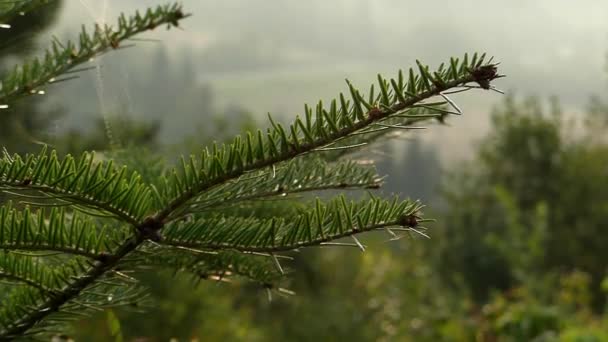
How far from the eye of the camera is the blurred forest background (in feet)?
3.75

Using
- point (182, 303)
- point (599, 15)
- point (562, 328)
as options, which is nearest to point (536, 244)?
point (562, 328)

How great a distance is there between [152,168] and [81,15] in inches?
8.7

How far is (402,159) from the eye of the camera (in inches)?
693

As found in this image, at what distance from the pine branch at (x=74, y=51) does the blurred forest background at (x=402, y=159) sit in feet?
0.09

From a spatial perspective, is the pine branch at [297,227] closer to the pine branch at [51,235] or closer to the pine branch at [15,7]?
the pine branch at [51,235]

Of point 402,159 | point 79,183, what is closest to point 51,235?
point 79,183

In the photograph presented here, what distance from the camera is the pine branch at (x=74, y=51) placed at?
2.85 ft

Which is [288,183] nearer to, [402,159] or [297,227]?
[297,227]

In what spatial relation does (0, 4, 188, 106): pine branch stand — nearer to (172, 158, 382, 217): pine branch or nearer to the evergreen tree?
the evergreen tree

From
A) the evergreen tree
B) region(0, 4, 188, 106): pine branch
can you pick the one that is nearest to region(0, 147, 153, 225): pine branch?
the evergreen tree

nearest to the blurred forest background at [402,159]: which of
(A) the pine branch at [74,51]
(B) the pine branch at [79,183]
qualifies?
(A) the pine branch at [74,51]

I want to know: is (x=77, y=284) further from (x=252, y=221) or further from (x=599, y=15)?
(x=599, y=15)

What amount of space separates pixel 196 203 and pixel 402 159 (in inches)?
674

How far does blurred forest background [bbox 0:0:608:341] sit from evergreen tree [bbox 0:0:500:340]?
0.05m
